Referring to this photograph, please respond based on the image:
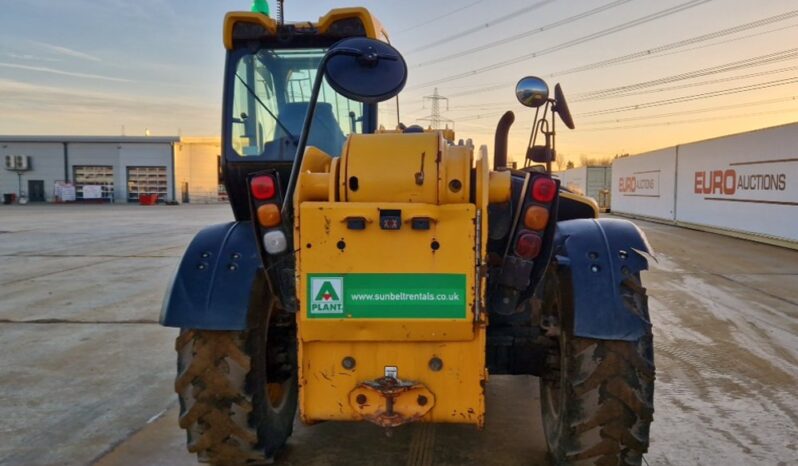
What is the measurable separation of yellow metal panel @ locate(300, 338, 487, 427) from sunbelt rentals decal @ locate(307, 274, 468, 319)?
0.54ft

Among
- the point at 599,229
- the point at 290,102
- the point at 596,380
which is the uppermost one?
the point at 290,102

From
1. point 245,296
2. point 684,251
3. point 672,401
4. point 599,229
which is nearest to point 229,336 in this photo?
point 245,296

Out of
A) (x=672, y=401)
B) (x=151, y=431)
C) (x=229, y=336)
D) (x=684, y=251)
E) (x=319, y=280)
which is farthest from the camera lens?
(x=684, y=251)

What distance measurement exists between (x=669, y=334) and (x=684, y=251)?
897 cm

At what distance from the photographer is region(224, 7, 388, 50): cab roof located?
13.8 feet

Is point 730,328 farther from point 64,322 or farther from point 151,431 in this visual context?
point 64,322

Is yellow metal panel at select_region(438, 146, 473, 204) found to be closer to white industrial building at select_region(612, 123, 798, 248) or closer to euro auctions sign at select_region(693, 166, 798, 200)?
white industrial building at select_region(612, 123, 798, 248)

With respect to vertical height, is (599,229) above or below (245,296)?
above

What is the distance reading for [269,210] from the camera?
2.77 meters

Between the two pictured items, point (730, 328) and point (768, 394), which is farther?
point (730, 328)

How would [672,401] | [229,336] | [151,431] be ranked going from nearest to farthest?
[229,336], [151,431], [672,401]

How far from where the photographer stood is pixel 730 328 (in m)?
Answer: 7.18

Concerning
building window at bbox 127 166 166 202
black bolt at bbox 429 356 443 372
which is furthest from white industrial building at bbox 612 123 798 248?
building window at bbox 127 166 166 202

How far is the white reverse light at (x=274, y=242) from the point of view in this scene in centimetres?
279
